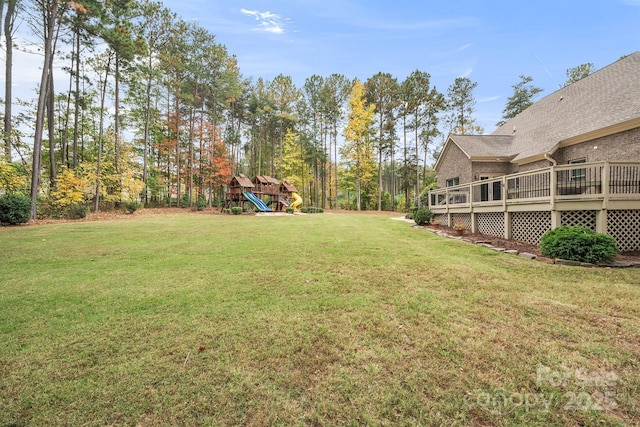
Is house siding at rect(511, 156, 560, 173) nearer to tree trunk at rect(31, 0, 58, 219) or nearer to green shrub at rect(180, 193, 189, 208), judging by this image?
tree trunk at rect(31, 0, 58, 219)

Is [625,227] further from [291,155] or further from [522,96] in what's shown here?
[291,155]

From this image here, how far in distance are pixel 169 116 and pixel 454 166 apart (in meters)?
25.8

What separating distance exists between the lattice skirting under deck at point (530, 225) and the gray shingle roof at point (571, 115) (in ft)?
15.1

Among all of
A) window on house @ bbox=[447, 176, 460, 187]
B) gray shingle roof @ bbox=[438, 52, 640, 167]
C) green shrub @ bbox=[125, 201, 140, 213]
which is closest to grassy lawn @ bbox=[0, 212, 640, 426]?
gray shingle roof @ bbox=[438, 52, 640, 167]

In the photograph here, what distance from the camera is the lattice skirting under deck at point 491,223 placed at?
31.8ft

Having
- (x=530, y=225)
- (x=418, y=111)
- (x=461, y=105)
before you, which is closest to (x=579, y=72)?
(x=461, y=105)

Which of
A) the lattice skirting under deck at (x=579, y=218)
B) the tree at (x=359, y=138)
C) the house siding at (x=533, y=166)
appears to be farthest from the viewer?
the tree at (x=359, y=138)

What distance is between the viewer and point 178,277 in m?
4.54

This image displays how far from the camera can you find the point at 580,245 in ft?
19.5

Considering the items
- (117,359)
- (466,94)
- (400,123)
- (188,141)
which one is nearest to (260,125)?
(188,141)

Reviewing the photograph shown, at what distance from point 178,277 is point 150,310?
1.29 meters

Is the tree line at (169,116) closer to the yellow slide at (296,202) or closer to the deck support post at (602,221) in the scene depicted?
the yellow slide at (296,202)

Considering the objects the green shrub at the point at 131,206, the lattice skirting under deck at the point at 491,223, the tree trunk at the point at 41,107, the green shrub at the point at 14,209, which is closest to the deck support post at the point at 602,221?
the lattice skirting under deck at the point at 491,223

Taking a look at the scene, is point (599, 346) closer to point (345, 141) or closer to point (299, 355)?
point (299, 355)
